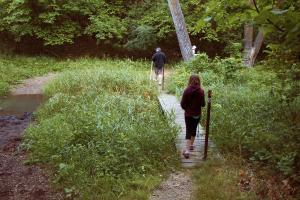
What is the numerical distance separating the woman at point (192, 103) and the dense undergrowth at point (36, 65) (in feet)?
45.6

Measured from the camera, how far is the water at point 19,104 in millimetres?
16072

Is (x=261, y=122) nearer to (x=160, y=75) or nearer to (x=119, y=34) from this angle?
(x=160, y=75)

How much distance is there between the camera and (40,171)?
355 inches

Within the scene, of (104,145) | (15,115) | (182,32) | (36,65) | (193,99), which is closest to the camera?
(193,99)

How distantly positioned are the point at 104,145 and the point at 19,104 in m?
9.71

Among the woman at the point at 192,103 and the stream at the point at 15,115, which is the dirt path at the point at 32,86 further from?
the woman at the point at 192,103

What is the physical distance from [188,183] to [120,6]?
886 inches

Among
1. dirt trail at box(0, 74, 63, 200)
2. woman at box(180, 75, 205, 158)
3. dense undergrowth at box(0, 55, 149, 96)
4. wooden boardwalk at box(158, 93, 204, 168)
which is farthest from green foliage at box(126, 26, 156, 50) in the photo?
woman at box(180, 75, 205, 158)

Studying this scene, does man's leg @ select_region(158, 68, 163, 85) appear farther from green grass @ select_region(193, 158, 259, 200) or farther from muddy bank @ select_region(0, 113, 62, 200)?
green grass @ select_region(193, 158, 259, 200)

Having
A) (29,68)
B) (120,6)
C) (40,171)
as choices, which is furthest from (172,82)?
(120,6)

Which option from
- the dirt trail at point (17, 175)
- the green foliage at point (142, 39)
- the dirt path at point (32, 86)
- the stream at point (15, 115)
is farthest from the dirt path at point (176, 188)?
the green foliage at point (142, 39)

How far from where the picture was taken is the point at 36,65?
973 inches

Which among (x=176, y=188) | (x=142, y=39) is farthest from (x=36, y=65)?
(x=176, y=188)

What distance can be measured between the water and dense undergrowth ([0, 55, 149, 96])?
91.3 inches
